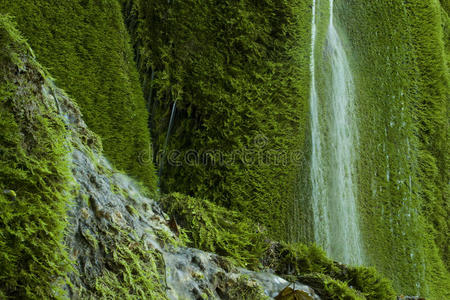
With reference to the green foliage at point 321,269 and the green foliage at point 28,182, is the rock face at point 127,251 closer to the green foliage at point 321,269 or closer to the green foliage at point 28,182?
the green foliage at point 28,182

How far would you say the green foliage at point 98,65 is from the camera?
13.0ft

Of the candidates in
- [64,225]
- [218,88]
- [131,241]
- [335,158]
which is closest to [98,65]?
[218,88]

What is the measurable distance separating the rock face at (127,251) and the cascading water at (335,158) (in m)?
2.98

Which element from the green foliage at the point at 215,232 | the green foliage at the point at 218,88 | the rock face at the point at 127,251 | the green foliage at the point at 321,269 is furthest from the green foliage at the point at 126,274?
the green foliage at the point at 218,88

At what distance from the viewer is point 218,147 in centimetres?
492

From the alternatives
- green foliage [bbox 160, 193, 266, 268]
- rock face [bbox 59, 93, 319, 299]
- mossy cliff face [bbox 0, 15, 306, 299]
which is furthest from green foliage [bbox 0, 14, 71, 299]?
green foliage [bbox 160, 193, 266, 268]

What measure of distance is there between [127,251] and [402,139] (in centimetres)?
659

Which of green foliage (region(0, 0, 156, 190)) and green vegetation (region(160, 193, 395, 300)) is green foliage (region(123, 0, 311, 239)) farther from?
green vegetation (region(160, 193, 395, 300))

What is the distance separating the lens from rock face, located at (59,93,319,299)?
5.88 feet

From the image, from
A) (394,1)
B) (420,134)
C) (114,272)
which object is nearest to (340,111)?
(420,134)

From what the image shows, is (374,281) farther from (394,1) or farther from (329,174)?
(394,1)

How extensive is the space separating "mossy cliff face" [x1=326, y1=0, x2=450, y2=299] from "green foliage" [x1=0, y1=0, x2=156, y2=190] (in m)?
3.88

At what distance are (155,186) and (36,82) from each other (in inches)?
115

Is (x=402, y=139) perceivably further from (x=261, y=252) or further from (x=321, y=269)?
(x=261, y=252)
